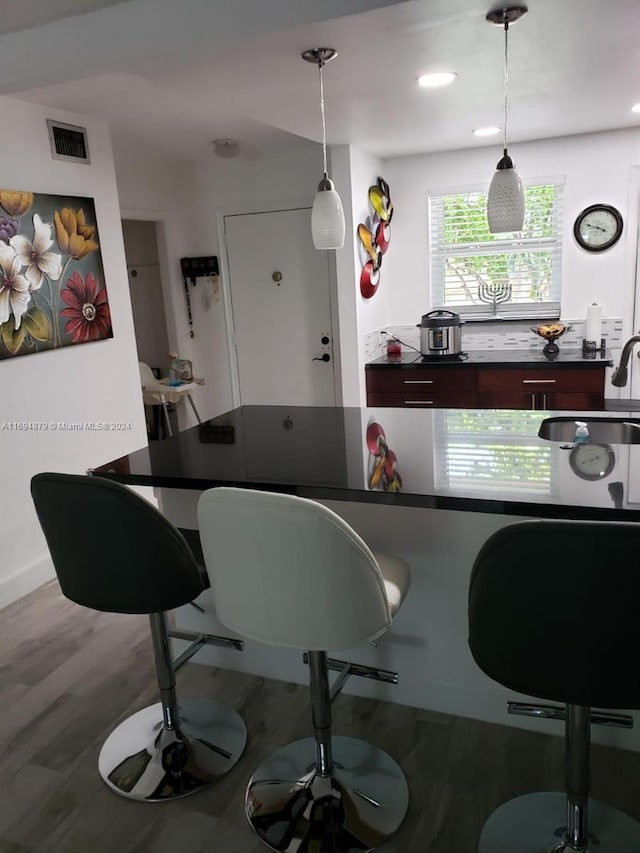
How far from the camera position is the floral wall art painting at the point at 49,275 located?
3.06 meters

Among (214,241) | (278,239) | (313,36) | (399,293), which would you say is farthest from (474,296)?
(313,36)

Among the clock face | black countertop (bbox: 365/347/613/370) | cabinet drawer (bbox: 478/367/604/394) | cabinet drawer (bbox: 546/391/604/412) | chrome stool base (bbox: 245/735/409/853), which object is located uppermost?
the clock face

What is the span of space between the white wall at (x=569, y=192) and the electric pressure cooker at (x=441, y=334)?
1.30 feet

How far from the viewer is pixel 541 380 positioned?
14.2ft

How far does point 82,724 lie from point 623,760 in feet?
5.71

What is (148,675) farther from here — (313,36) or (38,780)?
(313,36)

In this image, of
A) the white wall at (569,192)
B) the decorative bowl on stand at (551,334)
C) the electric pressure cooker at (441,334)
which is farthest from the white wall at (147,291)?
the decorative bowl on stand at (551,334)

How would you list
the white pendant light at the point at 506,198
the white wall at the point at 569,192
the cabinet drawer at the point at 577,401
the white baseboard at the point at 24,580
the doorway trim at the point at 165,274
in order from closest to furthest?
the white pendant light at the point at 506,198
the white baseboard at the point at 24,580
the cabinet drawer at the point at 577,401
the white wall at the point at 569,192
the doorway trim at the point at 165,274

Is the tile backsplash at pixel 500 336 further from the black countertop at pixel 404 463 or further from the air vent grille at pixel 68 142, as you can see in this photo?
the black countertop at pixel 404 463

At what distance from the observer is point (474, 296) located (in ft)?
16.4

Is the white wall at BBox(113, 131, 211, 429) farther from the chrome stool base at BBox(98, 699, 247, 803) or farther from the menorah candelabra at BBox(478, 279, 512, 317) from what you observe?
the chrome stool base at BBox(98, 699, 247, 803)

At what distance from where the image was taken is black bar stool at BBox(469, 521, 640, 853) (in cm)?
118

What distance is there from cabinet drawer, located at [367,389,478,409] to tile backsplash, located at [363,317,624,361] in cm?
30

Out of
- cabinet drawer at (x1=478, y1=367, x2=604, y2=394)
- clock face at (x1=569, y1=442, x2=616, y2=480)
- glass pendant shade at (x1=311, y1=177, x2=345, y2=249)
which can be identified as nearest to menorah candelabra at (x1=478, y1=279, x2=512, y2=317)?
cabinet drawer at (x1=478, y1=367, x2=604, y2=394)
